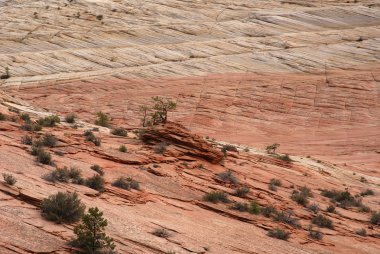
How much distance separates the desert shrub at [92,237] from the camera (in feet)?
34.8

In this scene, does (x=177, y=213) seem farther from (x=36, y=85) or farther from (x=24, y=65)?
(x=24, y=65)

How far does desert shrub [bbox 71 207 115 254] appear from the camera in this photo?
10.6m

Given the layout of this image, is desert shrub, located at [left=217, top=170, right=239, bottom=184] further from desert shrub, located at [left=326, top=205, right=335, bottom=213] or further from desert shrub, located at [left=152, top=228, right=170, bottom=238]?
desert shrub, located at [left=152, top=228, right=170, bottom=238]

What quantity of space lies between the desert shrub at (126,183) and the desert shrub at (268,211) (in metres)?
3.55

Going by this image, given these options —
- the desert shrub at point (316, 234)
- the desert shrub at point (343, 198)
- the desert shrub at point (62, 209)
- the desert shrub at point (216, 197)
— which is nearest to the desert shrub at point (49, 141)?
the desert shrub at point (216, 197)

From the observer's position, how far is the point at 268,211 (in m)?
16.4

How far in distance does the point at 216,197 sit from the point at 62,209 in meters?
5.72

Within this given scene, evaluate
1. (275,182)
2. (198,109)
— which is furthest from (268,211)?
(198,109)

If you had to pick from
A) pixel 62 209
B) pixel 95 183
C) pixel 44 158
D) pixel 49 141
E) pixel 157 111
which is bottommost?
pixel 157 111

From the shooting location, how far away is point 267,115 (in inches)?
1560

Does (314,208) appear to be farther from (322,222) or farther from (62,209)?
(62,209)

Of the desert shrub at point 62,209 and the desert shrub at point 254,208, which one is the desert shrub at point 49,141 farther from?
the desert shrub at point 254,208

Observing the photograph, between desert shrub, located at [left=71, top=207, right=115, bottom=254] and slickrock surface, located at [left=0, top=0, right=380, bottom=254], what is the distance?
30cm

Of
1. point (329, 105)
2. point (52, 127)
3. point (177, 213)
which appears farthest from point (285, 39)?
point (177, 213)
